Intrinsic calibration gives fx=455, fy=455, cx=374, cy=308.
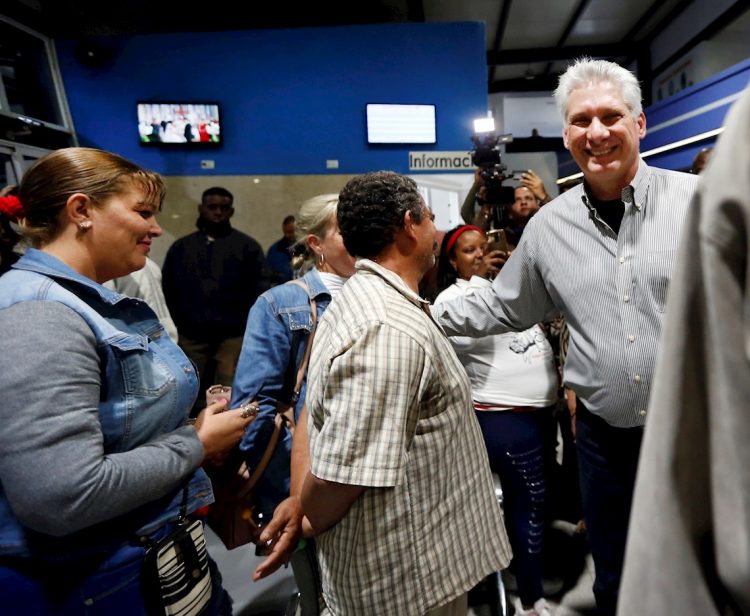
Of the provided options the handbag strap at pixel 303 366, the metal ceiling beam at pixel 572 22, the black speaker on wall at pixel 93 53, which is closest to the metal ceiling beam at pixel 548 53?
the metal ceiling beam at pixel 572 22

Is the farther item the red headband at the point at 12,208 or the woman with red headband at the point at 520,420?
the woman with red headband at the point at 520,420

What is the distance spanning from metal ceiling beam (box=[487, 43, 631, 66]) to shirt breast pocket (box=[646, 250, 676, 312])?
300 inches

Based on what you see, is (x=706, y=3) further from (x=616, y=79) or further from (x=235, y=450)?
(x=235, y=450)

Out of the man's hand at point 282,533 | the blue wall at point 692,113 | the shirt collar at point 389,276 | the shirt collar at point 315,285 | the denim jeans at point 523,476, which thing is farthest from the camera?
the blue wall at point 692,113

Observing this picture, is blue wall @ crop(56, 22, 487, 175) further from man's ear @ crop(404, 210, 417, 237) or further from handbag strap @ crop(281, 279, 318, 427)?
man's ear @ crop(404, 210, 417, 237)

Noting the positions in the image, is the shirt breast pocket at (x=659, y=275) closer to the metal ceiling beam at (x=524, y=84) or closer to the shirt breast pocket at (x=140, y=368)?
the shirt breast pocket at (x=140, y=368)

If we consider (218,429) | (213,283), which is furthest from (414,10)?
(218,429)

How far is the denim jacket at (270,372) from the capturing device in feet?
5.08

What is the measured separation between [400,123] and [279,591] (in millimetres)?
4228

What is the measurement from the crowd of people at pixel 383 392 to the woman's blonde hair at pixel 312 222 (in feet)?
0.03

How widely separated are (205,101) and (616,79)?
433 centimetres

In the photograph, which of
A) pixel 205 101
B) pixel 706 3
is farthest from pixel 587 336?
pixel 706 3

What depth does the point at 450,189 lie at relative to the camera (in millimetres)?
4797

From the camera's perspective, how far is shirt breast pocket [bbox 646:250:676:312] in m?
1.34
